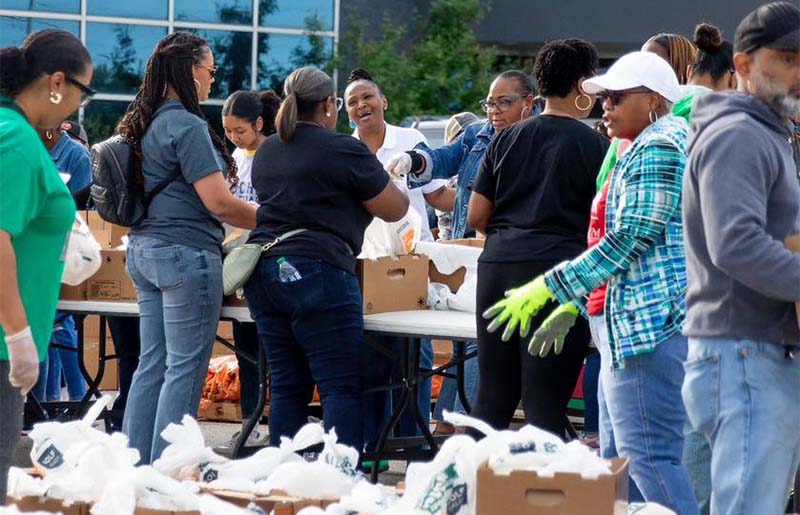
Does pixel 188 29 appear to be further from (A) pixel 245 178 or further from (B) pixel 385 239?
(B) pixel 385 239

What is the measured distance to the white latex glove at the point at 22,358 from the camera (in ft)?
10.4

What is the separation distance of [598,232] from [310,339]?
1659mm

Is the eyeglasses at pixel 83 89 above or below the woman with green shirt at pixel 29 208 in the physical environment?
above

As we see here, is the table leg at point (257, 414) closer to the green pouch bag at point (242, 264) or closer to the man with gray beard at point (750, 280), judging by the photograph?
the green pouch bag at point (242, 264)

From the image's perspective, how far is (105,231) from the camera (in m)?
7.26

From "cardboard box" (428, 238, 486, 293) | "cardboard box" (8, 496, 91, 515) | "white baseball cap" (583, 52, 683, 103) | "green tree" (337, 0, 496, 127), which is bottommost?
"cardboard box" (8, 496, 91, 515)

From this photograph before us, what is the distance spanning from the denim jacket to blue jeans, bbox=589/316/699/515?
9.54 ft

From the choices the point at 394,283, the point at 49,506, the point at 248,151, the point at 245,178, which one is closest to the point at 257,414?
the point at 394,283

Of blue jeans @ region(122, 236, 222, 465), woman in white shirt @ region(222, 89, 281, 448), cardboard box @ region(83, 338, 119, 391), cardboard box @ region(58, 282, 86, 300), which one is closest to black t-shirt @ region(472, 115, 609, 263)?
blue jeans @ region(122, 236, 222, 465)

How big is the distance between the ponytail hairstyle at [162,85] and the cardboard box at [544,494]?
2860 mm

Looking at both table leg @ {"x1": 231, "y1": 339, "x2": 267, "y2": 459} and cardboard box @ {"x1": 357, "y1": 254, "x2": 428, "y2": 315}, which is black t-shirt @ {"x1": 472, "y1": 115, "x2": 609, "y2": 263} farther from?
table leg @ {"x1": 231, "y1": 339, "x2": 267, "y2": 459}

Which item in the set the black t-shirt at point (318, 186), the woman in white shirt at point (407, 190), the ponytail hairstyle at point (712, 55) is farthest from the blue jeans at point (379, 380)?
the ponytail hairstyle at point (712, 55)

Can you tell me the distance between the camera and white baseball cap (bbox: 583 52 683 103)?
382 centimetres

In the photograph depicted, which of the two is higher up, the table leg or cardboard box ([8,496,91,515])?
cardboard box ([8,496,91,515])
